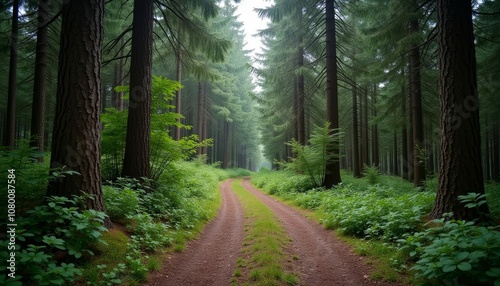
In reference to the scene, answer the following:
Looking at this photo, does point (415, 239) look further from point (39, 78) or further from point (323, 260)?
point (39, 78)

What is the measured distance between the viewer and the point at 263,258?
14.9 feet

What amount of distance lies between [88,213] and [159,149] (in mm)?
4237

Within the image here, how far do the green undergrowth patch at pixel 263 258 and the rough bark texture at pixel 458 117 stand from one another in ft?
11.1

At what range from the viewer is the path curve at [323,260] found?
13.4 ft

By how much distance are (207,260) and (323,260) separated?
2328 millimetres

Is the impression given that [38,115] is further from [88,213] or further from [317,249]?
[317,249]

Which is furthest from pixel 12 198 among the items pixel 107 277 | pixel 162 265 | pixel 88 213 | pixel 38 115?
pixel 38 115

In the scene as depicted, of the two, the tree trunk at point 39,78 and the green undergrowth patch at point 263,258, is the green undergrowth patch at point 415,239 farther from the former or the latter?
the tree trunk at point 39,78

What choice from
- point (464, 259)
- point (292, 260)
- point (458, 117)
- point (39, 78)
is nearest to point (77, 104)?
point (292, 260)

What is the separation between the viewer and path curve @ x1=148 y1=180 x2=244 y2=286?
4.03m

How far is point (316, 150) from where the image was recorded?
1194 centimetres

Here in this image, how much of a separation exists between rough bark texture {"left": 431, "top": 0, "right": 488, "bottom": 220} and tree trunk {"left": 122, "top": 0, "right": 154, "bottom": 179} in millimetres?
7266

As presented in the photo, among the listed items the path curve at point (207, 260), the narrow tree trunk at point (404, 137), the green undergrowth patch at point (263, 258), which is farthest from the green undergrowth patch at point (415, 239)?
the narrow tree trunk at point (404, 137)

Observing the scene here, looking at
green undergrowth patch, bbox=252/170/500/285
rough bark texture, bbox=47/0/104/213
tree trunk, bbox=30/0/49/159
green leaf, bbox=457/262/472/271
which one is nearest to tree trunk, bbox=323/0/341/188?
green undergrowth patch, bbox=252/170/500/285
